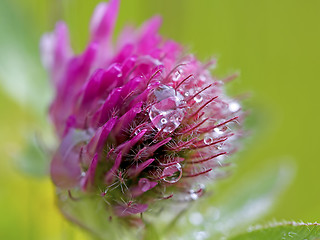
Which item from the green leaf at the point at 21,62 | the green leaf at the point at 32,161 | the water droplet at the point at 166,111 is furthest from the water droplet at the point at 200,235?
the green leaf at the point at 21,62

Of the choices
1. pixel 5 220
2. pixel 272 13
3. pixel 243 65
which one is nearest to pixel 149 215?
pixel 5 220

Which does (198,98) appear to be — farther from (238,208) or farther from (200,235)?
(238,208)

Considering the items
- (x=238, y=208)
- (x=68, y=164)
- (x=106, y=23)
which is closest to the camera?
(x=68, y=164)

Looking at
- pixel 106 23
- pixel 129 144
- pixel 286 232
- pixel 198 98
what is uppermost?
pixel 106 23

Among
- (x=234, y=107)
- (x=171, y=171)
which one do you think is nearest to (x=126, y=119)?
(x=171, y=171)

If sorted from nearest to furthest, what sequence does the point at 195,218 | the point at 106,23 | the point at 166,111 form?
the point at 166,111 → the point at 106,23 → the point at 195,218

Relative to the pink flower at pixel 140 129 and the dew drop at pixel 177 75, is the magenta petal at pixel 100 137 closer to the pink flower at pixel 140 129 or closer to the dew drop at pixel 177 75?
the pink flower at pixel 140 129
